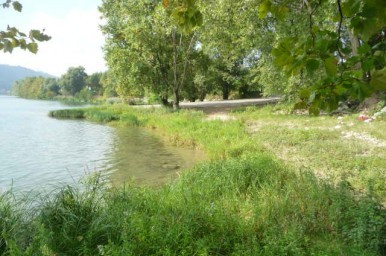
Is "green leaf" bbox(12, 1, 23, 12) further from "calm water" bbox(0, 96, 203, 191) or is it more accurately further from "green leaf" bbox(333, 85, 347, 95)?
"calm water" bbox(0, 96, 203, 191)

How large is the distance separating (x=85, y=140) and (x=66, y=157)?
4304 mm

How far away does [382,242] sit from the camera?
4.16 m

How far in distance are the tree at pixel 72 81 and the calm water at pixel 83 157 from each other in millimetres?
86982

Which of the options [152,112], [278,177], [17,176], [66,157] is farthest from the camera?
[152,112]

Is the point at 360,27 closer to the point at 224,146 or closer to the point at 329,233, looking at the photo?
the point at 329,233

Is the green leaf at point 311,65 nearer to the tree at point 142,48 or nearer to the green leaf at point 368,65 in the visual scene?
the green leaf at point 368,65

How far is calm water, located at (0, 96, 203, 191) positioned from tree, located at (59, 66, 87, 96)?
3424 inches

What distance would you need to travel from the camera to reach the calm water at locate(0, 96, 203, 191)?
33.4 feet

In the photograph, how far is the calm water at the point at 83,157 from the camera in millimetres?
10180

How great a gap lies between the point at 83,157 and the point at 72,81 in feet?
315

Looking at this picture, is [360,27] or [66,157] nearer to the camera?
[360,27]

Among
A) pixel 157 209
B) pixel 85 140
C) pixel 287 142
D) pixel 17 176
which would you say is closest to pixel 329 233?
pixel 157 209

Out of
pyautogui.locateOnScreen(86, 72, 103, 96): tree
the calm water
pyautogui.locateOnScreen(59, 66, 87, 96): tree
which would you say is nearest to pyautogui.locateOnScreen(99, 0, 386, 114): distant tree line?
the calm water

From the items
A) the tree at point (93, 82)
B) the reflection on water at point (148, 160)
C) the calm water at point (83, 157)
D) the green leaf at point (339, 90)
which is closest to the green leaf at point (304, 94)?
the green leaf at point (339, 90)
